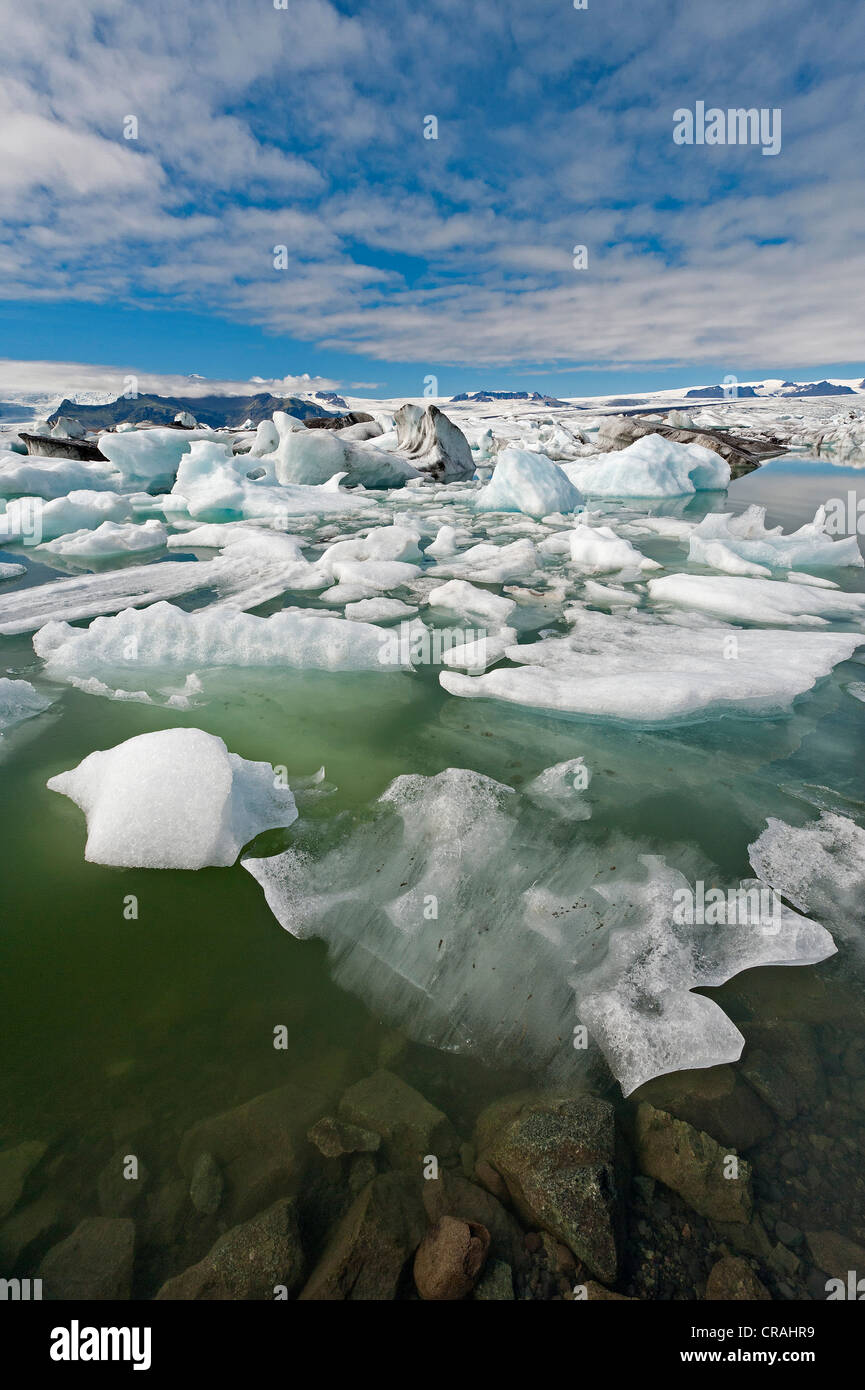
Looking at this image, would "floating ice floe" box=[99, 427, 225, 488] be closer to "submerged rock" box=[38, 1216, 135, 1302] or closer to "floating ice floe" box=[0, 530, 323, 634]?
"floating ice floe" box=[0, 530, 323, 634]

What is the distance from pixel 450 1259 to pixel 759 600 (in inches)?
234

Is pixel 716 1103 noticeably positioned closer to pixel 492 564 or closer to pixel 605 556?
pixel 492 564

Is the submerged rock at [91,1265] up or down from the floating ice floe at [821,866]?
down

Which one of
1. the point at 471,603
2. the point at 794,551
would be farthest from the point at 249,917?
Answer: the point at 794,551

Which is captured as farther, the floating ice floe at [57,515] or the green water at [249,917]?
the floating ice floe at [57,515]

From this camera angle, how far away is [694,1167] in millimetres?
1430

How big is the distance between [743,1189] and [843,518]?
12780 mm

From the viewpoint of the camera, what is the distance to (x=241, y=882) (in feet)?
7.39

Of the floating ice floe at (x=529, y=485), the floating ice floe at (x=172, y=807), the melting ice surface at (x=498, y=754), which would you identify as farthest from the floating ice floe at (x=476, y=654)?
the floating ice floe at (x=529, y=485)

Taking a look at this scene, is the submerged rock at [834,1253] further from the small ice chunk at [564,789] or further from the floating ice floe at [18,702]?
the floating ice floe at [18,702]

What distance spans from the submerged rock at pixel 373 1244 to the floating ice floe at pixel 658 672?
104 inches

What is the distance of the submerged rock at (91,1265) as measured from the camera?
1259 millimetres

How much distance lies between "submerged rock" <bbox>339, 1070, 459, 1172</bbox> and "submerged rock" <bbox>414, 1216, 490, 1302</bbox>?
0.15 meters
